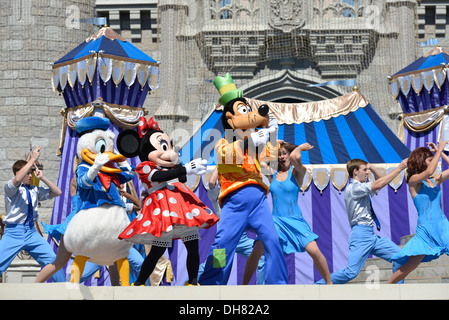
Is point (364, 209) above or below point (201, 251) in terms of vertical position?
above

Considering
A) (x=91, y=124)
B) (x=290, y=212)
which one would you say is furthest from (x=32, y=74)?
(x=290, y=212)

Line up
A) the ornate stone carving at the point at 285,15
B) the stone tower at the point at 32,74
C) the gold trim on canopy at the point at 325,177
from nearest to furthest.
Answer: the gold trim on canopy at the point at 325,177 → the stone tower at the point at 32,74 → the ornate stone carving at the point at 285,15

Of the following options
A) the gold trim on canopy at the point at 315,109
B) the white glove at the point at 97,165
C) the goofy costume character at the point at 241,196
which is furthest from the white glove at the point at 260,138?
the gold trim on canopy at the point at 315,109

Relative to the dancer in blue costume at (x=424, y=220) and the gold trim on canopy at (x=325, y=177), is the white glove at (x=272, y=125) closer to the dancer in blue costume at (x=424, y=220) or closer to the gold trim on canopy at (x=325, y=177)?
the dancer in blue costume at (x=424, y=220)

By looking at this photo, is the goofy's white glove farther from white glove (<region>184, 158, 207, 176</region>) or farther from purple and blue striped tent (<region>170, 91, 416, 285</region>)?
purple and blue striped tent (<region>170, 91, 416, 285</region>)

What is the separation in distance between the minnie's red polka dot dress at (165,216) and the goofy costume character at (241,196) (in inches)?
7.2

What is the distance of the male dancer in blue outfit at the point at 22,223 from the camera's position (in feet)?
19.8

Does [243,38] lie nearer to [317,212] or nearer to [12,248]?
[317,212]

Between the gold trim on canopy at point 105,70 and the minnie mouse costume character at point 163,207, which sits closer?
the minnie mouse costume character at point 163,207

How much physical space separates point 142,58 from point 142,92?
1.08ft

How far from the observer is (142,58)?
7.79 meters

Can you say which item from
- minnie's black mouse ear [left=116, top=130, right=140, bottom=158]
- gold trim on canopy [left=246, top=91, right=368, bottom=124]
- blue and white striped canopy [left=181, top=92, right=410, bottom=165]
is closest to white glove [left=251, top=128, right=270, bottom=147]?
minnie's black mouse ear [left=116, top=130, right=140, bottom=158]
